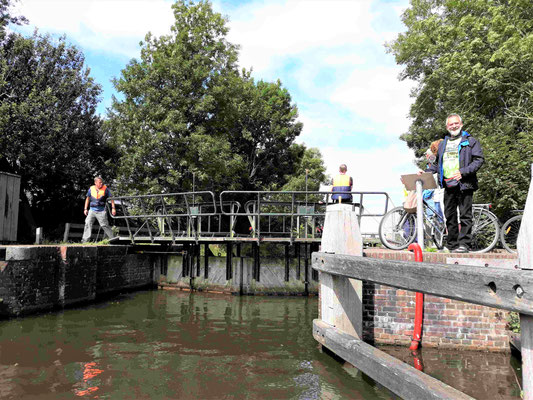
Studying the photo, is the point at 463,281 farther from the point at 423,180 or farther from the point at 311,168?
the point at 311,168

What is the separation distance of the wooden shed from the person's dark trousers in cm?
1109

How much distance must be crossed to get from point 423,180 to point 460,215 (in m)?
0.74

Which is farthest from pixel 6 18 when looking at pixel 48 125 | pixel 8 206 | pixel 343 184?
pixel 343 184

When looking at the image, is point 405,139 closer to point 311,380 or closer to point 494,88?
point 494,88

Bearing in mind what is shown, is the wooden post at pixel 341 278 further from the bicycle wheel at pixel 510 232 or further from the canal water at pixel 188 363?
the bicycle wheel at pixel 510 232

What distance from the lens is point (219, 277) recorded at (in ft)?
42.2

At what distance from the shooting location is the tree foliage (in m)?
18.8

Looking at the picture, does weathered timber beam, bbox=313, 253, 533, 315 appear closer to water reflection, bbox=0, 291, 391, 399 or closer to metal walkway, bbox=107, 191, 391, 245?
water reflection, bbox=0, 291, 391, 399

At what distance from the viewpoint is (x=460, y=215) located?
522 centimetres

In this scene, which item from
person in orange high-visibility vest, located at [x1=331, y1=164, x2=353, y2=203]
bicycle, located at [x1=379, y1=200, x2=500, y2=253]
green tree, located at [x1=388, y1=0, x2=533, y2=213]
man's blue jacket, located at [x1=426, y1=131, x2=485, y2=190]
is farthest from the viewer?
green tree, located at [x1=388, y1=0, x2=533, y2=213]

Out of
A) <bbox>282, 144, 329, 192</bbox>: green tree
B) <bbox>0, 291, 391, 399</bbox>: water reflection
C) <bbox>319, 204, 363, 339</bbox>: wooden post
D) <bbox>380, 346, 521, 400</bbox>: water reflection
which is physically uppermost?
<bbox>282, 144, 329, 192</bbox>: green tree

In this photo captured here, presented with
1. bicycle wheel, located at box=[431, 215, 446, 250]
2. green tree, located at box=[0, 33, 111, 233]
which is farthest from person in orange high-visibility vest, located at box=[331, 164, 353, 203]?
green tree, located at box=[0, 33, 111, 233]

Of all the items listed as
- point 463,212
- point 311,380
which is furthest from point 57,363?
point 463,212

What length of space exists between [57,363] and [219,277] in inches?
312
